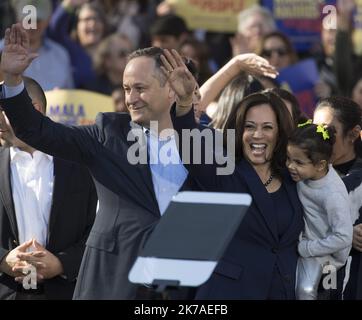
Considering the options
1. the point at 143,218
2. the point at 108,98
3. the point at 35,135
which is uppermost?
the point at 108,98

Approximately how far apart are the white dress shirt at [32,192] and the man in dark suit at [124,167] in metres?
0.74

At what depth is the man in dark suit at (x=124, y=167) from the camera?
5.73 metres

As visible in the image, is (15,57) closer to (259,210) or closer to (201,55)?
(259,210)

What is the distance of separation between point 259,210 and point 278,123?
547 millimetres

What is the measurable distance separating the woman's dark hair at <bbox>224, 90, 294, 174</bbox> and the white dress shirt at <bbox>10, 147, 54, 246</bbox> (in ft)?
3.53

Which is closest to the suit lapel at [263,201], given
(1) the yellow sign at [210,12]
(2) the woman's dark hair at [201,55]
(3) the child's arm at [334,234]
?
(3) the child's arm at [334,234]

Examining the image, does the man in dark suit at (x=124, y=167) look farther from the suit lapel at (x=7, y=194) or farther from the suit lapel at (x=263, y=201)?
the suit lapel at (x=7, y=194)

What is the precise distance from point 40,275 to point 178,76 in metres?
1.56

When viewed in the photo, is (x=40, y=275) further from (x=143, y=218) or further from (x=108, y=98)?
(x=108, y=98)

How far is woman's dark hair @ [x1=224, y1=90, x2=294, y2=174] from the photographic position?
20.4 ft

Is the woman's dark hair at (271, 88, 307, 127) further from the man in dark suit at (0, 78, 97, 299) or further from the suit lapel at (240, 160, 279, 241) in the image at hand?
the man in dark suit at (0, 78, 97, 299)

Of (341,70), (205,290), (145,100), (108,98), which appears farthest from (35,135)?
(341,70)

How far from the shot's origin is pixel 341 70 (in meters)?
11.4
